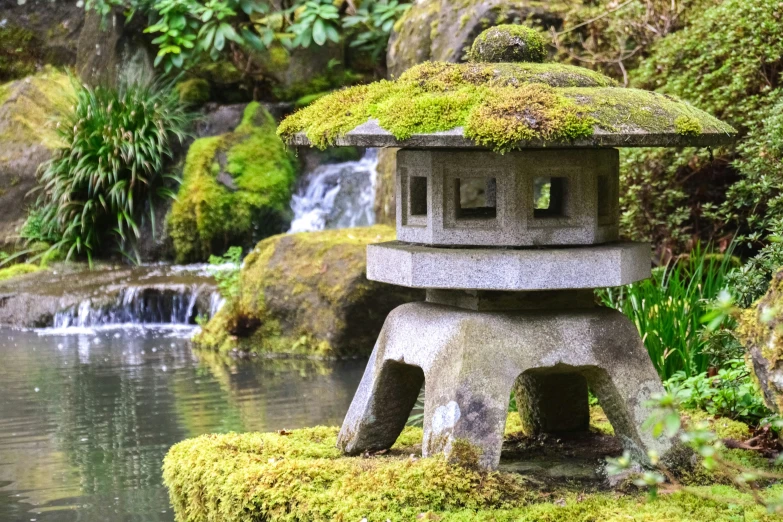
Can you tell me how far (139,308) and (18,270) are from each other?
2838mm

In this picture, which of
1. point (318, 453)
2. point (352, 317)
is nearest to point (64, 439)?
point (318, 453)

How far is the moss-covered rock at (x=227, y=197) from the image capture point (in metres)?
14.4

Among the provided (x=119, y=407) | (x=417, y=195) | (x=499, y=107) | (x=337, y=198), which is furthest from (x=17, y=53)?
(x=499, y=107)

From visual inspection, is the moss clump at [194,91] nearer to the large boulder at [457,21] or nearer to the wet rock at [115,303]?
the wet rock at [115,303]

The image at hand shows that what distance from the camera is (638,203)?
9023 millimetres

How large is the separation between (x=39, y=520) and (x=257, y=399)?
3149mm

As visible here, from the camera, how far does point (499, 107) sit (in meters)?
4.50

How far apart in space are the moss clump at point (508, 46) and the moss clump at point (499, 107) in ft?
0.44

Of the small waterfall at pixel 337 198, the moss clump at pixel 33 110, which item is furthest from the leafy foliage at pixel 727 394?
the moss clump at pixel 33 110

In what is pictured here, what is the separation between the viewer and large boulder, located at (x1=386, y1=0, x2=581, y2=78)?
11648 mm

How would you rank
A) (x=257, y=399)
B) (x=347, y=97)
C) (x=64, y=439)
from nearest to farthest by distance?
1. (x=347, y=97)
2. (x=64, y=439)
3. (x=257, y=399)

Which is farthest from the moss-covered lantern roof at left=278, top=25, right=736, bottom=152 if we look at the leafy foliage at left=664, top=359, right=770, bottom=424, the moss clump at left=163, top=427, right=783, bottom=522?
the leafy foliage at left=664, top=359, right=770, bottom=424

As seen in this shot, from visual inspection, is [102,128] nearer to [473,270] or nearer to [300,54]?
[300,54]

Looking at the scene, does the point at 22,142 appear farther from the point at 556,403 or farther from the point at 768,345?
the point at 768,345
